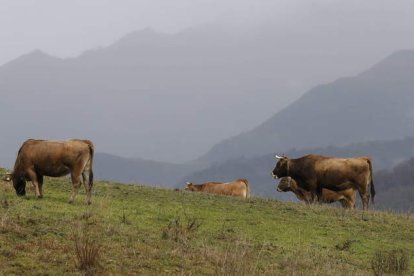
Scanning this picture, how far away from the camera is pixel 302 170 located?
27906 millimetres

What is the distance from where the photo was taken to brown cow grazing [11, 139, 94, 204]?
1744 centimetres

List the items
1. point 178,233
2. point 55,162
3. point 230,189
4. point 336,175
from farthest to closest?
point 230,189 → point 336,175 → point 55,162 → point 178,233

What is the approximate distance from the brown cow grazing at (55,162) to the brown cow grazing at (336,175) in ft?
41.7

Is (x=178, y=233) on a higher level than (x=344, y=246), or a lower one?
higher

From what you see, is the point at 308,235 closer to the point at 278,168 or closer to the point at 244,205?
the point at 244,205

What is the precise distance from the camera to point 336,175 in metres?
26.9

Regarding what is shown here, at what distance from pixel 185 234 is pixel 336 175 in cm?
1446

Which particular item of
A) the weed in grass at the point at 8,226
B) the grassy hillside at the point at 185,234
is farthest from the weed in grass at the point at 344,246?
the weed in grass at the point at 8,226

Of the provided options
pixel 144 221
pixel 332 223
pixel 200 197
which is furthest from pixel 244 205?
pixel 144 221

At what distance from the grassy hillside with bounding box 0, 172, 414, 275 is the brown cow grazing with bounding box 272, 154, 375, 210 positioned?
4.39 meters

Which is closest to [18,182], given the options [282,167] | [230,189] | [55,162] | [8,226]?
[55,162]

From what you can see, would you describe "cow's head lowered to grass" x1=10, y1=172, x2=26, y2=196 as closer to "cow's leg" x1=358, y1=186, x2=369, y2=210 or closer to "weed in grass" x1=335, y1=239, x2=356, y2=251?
"weed in grass" x1=335, y1=239, x2=356, y2=251

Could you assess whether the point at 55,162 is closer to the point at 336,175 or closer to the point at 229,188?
the point at 336,175

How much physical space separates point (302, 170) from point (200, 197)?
23.0ft
